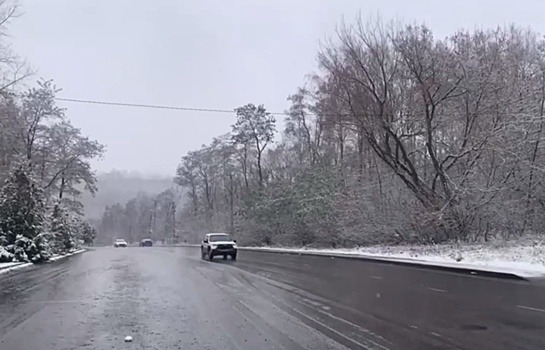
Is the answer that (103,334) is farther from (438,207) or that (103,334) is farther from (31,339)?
(438,207)

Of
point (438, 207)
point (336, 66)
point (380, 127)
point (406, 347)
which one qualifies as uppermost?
point (336, 66)

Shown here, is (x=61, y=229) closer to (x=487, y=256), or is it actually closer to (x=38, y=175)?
(x=38, y=175)

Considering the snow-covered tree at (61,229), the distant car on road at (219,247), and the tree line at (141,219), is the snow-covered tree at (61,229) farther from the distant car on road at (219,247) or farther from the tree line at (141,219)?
the tree line at (141,219)

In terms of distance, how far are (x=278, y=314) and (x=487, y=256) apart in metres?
16.9

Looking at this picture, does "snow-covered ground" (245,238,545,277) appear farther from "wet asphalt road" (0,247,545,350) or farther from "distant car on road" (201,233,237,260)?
"distant car on road" (201,233,237,260)

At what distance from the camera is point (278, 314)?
1166cm

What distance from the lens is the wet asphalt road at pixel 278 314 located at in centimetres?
887

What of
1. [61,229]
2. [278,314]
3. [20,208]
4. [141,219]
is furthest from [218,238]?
[141,219]

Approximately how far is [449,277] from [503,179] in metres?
16.9

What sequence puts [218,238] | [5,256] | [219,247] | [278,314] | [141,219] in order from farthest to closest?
[141,219] → [218,238] → [219,247] → [5,256] → [278,314]

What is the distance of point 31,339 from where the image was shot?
366 inches

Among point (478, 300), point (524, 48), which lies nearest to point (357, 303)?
point (478, 300)

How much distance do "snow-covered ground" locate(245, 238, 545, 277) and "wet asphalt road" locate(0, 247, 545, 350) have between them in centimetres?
300

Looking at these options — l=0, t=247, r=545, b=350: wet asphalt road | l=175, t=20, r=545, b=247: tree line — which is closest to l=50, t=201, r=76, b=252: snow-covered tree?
l=175, t=20, r=545, b=247: tree line
